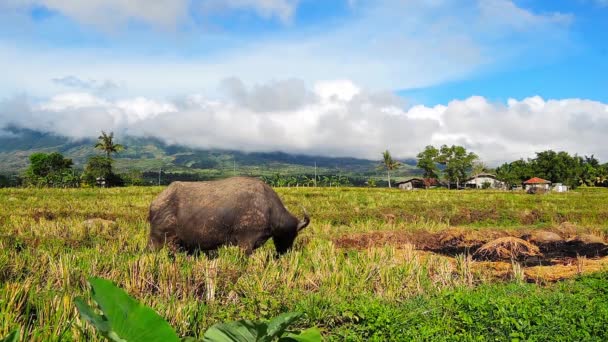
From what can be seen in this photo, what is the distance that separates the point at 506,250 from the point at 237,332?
1049 centimetres

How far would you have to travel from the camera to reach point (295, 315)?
1842mm

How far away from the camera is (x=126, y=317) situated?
1535 mm

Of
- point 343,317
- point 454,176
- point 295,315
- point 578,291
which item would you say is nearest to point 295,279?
point 343,317

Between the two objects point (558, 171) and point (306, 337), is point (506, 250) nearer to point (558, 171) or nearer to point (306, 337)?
point (306, 337)

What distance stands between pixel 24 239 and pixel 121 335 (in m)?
9.61

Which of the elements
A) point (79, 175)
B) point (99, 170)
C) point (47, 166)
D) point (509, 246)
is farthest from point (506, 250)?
point (47, 166)

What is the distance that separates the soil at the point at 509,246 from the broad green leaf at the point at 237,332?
6668 millimetres

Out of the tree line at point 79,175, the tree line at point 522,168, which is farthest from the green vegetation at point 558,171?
the tree line at point 79,175

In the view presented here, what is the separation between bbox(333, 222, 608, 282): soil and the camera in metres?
9.02

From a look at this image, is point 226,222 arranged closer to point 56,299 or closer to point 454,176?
point 56,299

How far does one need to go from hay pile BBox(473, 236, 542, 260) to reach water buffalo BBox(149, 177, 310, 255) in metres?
5.34

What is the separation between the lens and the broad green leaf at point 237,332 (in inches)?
71.6

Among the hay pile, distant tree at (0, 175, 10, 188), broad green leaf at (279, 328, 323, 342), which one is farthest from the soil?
distant tree at (0, 175, 10, 188)

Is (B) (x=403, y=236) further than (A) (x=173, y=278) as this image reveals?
Yes
